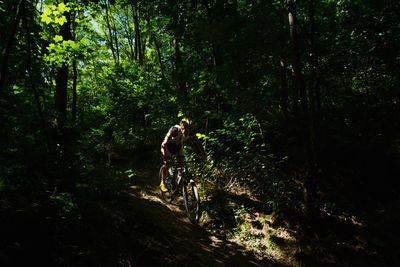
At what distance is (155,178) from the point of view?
12.7m

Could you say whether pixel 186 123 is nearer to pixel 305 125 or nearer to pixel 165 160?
pixel 165 160

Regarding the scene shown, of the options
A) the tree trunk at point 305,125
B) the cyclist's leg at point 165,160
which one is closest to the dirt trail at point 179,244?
the cyclist's leg at point 165,160

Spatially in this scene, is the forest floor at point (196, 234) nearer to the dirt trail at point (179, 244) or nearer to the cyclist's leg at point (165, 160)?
the dirt trail at point (179, 244)

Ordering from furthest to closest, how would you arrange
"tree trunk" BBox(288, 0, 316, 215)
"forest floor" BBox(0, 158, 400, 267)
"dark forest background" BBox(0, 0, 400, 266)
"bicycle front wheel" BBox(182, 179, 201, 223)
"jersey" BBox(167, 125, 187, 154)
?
"jersey" BBox(167, 125, 187, 154), "bicycle front wheel" BBox(182, 179, 201, 223), "tree trunk" BBox(288, 0, 316, 215), "dark forest background" BBox(0, 0, 400, 266), "forest floor" BBox(0, 158, 400, 267)

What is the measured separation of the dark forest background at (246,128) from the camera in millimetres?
4898

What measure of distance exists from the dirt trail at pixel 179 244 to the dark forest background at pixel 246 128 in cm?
63

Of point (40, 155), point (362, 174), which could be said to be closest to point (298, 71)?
point (362, 174)

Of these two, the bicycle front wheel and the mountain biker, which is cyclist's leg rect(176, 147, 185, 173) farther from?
the bicycle front wheel

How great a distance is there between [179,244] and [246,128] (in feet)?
14.8

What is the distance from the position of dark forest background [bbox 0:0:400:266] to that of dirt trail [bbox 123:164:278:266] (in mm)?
632

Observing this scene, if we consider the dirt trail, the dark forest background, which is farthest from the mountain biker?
the dirt trail

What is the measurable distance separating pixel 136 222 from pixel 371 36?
32.1 ft

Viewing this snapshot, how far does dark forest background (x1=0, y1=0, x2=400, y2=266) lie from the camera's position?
4898 millimetres

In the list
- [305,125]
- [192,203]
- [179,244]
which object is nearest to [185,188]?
[192,203]
